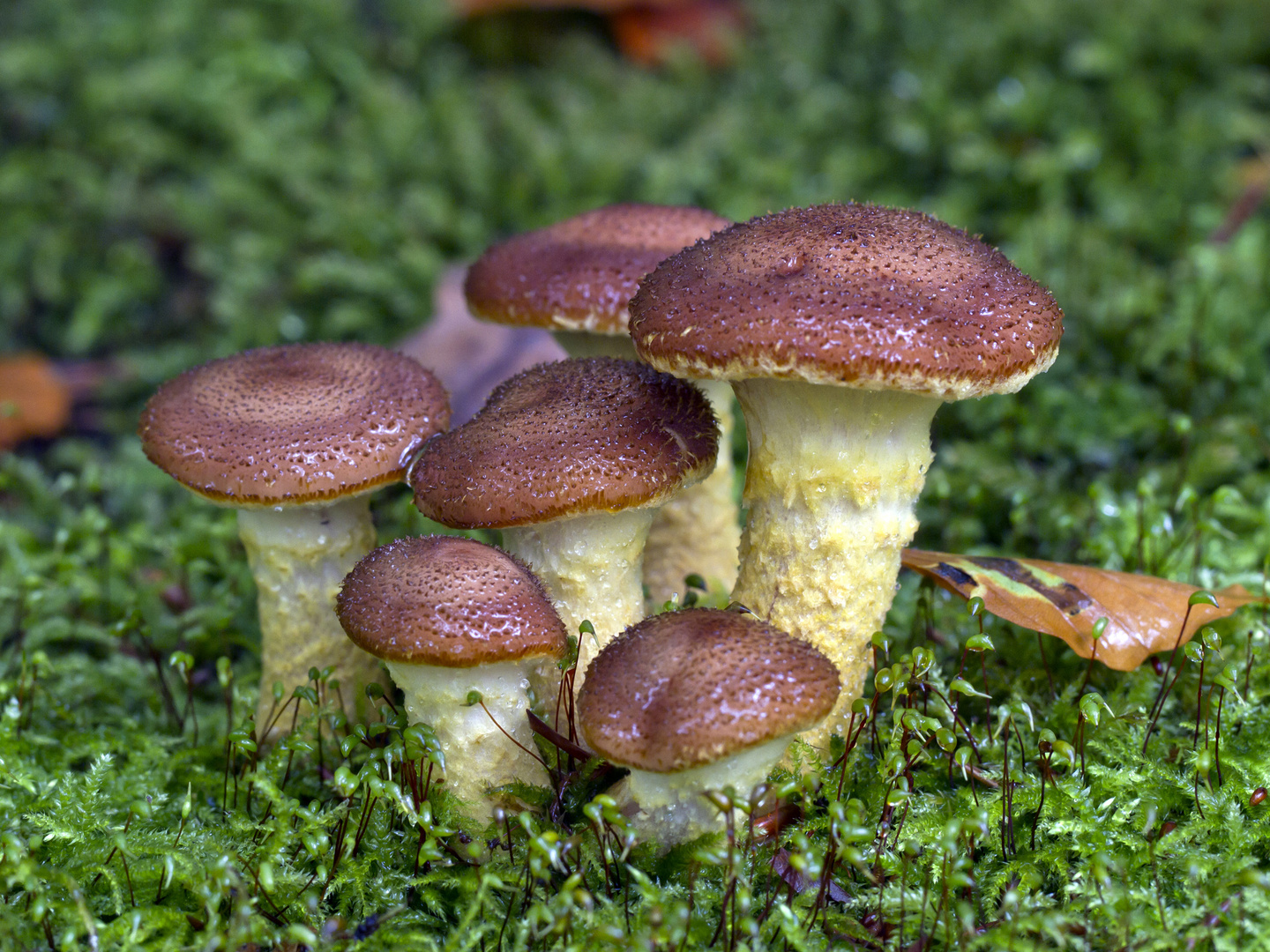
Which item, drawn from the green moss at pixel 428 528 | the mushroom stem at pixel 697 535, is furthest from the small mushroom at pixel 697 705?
the mushroom stem at pixel 697 535

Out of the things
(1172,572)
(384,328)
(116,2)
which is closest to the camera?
(1172,572)

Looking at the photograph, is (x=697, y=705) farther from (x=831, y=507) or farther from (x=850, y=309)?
(x=850, y=309)

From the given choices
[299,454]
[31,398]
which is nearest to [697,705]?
[299,454]

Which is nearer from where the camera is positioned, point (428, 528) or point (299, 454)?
point (299, 454)

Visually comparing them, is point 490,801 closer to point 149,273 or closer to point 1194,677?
point 1194,677

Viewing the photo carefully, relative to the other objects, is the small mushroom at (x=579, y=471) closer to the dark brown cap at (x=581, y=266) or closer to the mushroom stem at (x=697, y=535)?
the dark brown cap at (x=581, y=266)

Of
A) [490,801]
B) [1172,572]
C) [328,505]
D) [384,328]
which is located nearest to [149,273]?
[384,328]

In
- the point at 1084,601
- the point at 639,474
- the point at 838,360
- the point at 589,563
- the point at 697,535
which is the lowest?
the point at 697,535
